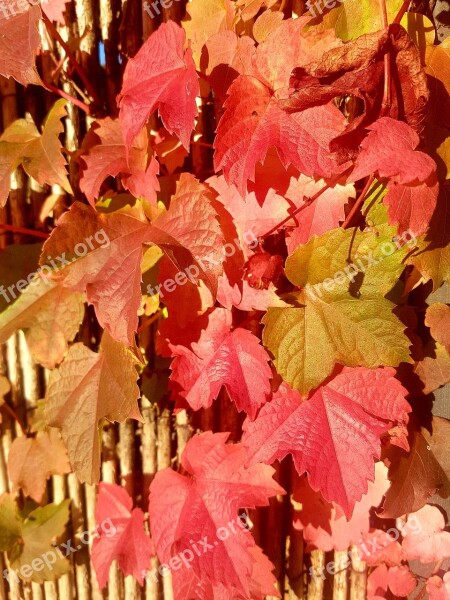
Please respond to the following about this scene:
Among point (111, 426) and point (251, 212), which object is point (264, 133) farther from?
point (111, 426)

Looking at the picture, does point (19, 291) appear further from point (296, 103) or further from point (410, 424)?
point (410, 424)

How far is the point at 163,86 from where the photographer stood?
0.72 m

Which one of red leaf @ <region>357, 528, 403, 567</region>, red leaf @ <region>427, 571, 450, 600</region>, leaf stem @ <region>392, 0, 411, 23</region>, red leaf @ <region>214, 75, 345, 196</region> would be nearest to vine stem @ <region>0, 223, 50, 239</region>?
red leaf @ <region>214, 75, 345, 196</region>

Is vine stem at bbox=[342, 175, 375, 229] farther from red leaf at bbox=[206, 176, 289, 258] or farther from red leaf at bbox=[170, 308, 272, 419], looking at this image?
red leaf at bbox=[170, 308, 272, 419]

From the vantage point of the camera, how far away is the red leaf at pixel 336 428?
742 mm

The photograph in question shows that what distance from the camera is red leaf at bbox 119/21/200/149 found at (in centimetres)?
70

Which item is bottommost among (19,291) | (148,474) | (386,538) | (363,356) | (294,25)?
(386,538)

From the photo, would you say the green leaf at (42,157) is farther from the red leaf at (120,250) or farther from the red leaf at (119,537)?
the red leaf at (119,537)

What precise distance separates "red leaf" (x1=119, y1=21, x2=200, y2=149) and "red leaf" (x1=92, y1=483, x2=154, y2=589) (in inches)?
27.1

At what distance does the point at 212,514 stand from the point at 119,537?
0.84ft

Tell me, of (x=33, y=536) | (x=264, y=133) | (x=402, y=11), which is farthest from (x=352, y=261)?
(x=33, y=536)

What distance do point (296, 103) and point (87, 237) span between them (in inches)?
13.0

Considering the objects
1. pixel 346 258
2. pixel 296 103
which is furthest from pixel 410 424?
pixel 296 103

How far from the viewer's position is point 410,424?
88cm
